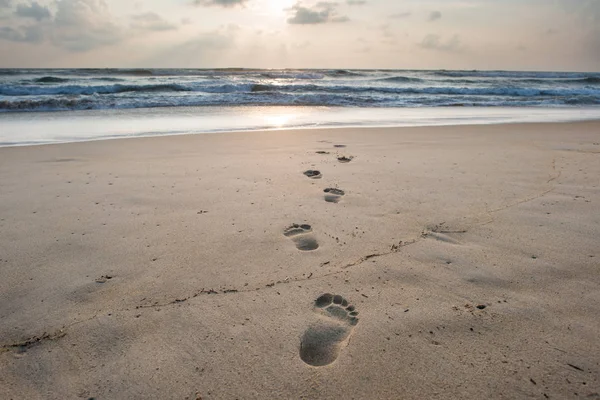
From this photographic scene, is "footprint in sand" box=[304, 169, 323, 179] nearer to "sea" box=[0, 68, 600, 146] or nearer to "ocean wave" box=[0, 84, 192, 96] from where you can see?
"sea" box=[0, 68, 600, 146]

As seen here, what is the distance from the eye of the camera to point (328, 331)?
64.1 inches

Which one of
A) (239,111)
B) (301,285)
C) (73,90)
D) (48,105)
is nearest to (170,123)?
(239,111)

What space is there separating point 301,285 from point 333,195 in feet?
4.53

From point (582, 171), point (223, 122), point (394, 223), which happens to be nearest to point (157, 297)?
point (394, 223)

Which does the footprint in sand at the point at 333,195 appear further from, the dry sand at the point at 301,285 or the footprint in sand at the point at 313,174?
the footprint in sand at the point at 313,174

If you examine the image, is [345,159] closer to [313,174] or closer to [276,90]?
[313,174]

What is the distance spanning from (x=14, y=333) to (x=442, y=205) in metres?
2.66

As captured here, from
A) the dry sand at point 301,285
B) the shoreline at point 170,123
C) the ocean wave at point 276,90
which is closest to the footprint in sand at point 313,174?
the dry sand at point 301,285

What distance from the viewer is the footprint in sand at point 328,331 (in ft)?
4.91

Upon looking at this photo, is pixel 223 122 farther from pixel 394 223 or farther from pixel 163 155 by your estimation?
pixel 394 223

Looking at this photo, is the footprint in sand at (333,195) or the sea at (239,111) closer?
the footprint in sand at (333,195)

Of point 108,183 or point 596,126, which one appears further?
point 596,126

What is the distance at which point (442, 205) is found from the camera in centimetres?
296

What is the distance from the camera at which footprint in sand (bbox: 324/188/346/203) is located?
310cm
